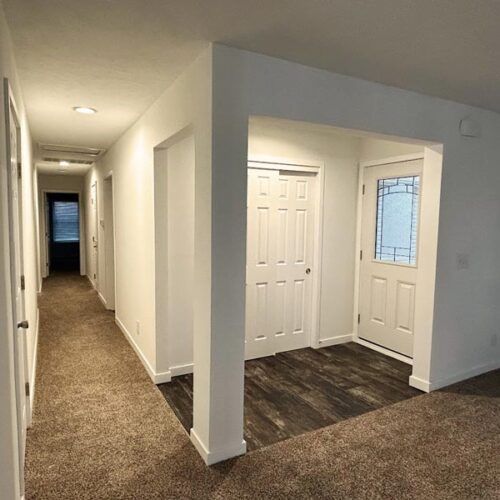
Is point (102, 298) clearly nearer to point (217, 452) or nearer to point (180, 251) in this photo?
point (180, 251)

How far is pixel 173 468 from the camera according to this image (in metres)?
2.23

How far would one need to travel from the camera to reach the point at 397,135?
9.43 ft

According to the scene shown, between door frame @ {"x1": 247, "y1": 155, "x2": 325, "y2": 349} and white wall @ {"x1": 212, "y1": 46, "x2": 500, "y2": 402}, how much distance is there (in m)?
1.22

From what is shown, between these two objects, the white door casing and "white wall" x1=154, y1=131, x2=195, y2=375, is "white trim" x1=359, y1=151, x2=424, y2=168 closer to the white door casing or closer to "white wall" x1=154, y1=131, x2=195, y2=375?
"white wall" x1=154, y1=131, x2=195, y2=375

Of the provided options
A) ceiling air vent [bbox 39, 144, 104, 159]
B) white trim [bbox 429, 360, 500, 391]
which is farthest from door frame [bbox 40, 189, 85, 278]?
white trim [bbox 429, 360, 500, 391]

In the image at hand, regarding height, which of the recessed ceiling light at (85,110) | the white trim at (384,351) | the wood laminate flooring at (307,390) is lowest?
the wood laminate flooring at (307,390)

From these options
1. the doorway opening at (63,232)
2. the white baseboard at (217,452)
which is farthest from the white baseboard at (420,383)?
the doorway opening at (63,232)

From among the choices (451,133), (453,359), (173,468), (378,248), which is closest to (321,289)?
(378,248)

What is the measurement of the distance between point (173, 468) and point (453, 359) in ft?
8.39

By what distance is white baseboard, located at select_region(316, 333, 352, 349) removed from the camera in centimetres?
429

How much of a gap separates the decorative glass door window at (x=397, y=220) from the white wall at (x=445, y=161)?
0.55 meters

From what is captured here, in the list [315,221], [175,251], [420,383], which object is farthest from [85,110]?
[420,383]

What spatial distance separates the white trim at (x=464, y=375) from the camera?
3.30 m

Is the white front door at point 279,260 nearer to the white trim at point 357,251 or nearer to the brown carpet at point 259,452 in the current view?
the white trim at point 357,251
